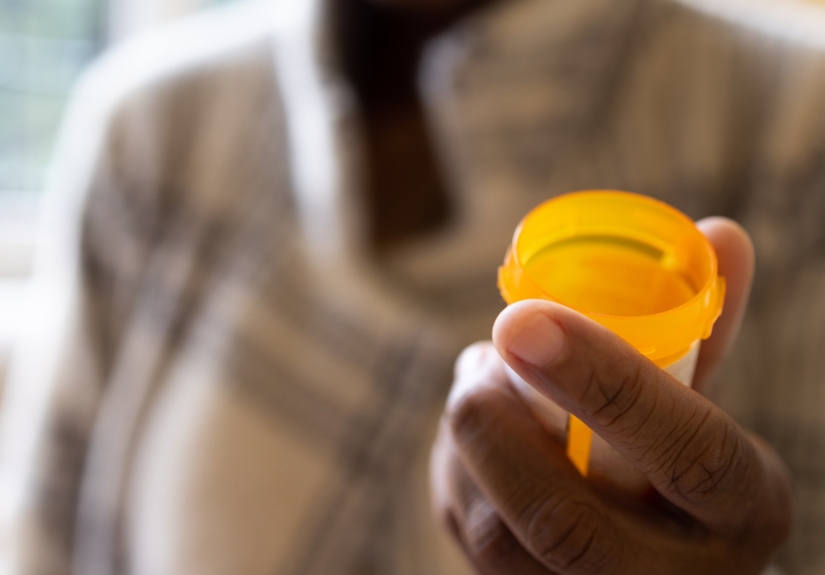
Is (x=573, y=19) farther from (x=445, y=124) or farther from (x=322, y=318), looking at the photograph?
(x=322, y=318)

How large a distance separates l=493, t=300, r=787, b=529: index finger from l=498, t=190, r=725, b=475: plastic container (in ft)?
0.07

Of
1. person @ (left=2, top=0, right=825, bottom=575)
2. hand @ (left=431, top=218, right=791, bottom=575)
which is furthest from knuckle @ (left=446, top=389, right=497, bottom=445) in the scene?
person @ (left=2, top=0, right=825, bottom=575)

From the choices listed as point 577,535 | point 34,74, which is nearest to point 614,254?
point 577,535

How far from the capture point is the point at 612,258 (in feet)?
0.94

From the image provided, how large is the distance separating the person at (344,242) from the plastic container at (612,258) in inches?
10.9

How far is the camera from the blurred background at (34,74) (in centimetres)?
110

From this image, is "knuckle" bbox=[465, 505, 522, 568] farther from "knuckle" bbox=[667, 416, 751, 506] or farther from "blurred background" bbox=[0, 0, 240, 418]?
"blurred background" bbox=[0, 0, 240, 418]

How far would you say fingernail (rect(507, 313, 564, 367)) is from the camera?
0.21 m

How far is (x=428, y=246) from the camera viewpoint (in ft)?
2.17

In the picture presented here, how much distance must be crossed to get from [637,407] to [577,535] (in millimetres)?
71

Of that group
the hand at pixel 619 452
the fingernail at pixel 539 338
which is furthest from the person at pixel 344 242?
the fingernail at pixel 539 338

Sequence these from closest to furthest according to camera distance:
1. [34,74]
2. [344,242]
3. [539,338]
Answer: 1. [539,338]
2. [344,242]
3. [34,74]

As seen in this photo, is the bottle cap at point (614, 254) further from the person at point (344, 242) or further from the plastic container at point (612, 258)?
the person at point (344, 242)

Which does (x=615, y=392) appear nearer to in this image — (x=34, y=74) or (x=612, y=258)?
(x=612, y=258)
